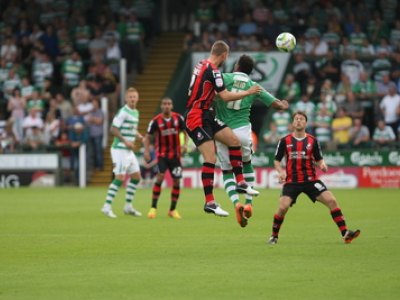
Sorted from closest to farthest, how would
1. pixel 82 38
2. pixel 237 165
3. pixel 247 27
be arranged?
pixel 237 165, pixel 247 27, pixel 82 38

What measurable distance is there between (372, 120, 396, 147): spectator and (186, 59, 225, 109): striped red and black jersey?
632 inches

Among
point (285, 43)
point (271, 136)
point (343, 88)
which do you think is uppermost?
point (285, 43)

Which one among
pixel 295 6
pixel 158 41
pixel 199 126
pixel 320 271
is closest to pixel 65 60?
pixel 158 41

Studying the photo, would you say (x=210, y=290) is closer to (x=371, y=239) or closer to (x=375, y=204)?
(x=371, y=239)

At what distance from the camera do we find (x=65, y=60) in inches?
1382

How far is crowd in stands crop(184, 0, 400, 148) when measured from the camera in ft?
100

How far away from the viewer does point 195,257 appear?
12.7 metres

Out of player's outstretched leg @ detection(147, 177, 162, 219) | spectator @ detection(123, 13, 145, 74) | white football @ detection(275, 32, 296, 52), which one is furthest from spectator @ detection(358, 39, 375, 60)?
white football @ detection(275, 32, 296, 52)

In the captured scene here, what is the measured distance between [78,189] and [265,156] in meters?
5.54

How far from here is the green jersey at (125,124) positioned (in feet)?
66.4

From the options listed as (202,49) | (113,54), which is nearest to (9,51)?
(113,54)

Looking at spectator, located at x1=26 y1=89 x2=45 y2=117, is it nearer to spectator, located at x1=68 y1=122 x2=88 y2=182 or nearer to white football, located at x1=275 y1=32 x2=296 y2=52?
spectator, located at x1=68 y1=122 x2=88 y2=182

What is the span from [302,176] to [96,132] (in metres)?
19.6

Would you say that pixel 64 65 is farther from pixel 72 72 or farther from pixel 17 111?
pixel 17 111
